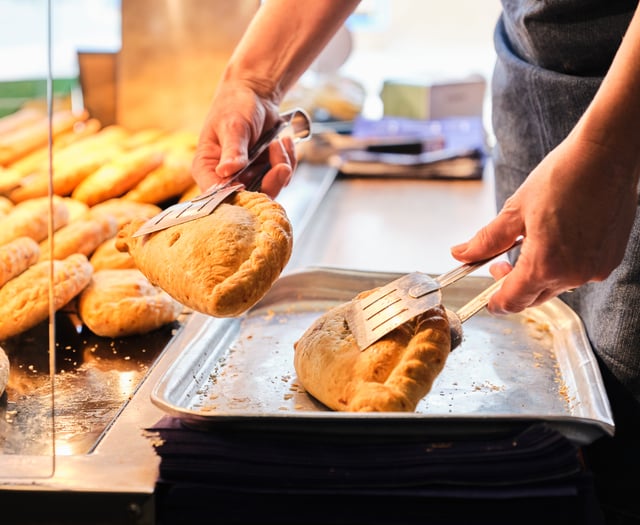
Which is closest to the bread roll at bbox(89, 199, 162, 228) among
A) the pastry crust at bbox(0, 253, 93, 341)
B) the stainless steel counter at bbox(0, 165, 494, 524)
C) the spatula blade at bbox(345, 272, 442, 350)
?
the pastry crust at bbox(0, 253, 93, 341)

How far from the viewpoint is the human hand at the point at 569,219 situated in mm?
1086

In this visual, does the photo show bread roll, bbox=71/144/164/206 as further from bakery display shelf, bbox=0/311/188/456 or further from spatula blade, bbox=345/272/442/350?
spatula blade, bbox=345/272/442/350

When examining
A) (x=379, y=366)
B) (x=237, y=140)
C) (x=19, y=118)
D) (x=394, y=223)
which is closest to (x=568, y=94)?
(x=237, y=140)

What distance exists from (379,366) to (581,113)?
71cm

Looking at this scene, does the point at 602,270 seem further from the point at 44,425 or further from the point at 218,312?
the point at 44,425

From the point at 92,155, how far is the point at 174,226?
1.07m

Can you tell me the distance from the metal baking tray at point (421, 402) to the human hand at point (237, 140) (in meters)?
0.25

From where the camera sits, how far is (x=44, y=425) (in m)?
1.12

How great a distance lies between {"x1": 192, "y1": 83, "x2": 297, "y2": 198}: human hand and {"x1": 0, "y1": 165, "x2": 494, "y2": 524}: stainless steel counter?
0.27 metres

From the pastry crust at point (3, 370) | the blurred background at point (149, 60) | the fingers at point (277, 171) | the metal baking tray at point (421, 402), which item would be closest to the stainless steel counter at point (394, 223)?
the metal baking tray at point (421, 402)

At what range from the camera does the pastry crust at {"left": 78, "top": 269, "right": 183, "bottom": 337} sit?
149 cm

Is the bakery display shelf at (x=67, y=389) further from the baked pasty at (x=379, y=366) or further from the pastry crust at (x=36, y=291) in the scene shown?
the baked pasty at (x=379, y=366)

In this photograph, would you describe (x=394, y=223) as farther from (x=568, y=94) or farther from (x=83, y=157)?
(x=568, y=94)

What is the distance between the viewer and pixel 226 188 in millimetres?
1308
